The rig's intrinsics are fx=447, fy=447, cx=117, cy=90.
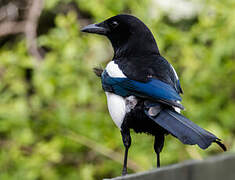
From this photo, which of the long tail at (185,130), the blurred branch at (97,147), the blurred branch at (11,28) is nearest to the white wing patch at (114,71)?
the long tail at (185,130)

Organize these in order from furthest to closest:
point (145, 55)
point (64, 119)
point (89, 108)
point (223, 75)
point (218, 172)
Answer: point (89, 108) → point (223, 75) → point (64, 119) → point (145, 55) → point (218, 172)

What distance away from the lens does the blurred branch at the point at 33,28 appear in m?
4.03

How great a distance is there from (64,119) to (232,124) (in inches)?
55.2

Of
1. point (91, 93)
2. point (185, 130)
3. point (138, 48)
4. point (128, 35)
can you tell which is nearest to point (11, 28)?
point (91, 93)

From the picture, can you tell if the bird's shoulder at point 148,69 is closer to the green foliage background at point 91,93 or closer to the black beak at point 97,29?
the black beak at point 97,29

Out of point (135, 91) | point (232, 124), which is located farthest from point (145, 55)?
point (232, 124)

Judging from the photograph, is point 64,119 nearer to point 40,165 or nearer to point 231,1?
point 40,165

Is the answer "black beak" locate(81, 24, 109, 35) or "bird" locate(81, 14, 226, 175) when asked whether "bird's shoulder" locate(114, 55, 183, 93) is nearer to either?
"bird" locate(81, 14, 226, 175)

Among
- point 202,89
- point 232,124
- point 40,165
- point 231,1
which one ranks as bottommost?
point 40,165

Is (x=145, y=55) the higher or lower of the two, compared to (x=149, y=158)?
higher

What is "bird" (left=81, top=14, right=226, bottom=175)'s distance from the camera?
72.9 inches

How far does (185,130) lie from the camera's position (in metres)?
1.63

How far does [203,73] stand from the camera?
3686mm

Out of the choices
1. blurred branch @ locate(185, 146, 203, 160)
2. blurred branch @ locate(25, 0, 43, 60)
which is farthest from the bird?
blurred branch @ locate(25, 0, 43, 60)
